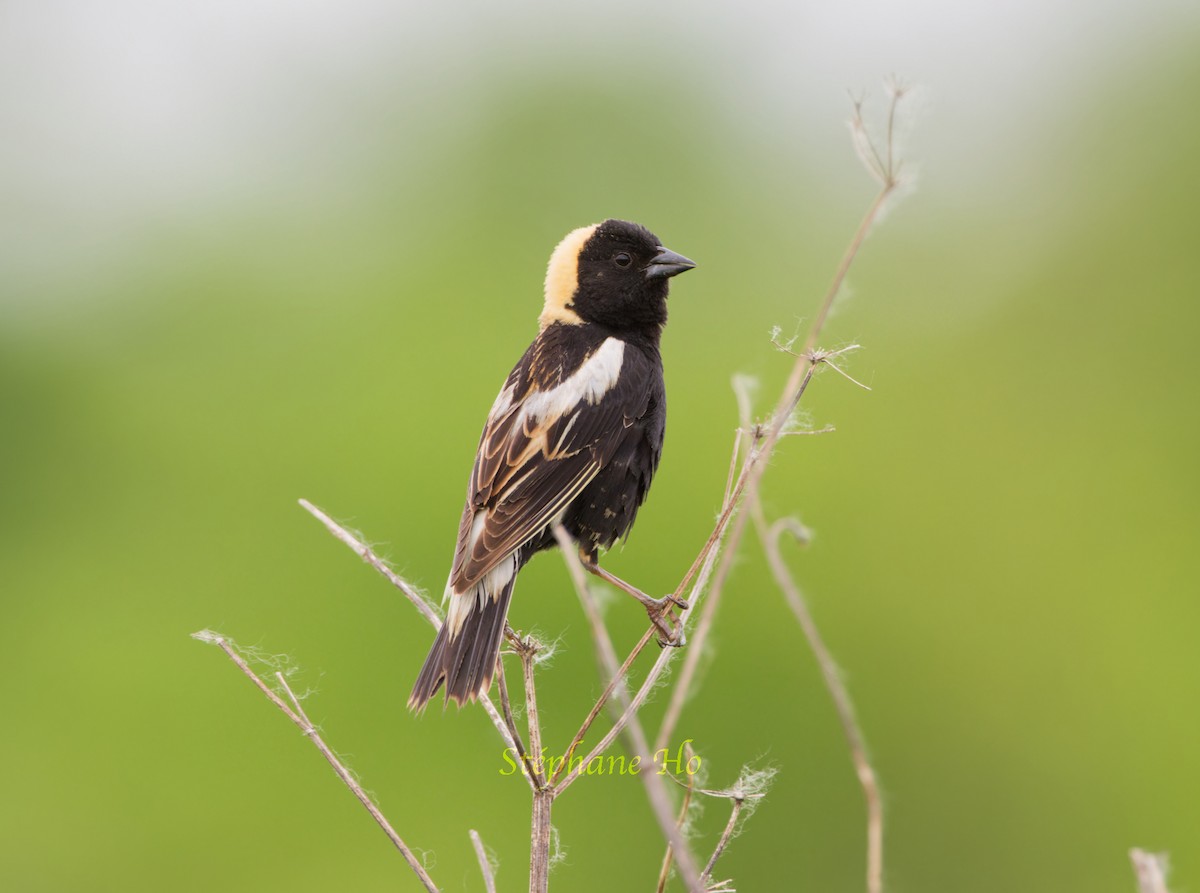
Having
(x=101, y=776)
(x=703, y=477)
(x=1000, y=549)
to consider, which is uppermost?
(x=703, y=477)

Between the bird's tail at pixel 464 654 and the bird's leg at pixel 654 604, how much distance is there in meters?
0.34

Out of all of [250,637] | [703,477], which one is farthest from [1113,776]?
[250,637]

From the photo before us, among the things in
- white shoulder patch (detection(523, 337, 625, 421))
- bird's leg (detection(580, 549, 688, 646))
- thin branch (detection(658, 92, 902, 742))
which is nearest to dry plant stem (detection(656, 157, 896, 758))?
thin branch (detection(658, 92, 902, 742))

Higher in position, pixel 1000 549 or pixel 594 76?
pixel 594 76

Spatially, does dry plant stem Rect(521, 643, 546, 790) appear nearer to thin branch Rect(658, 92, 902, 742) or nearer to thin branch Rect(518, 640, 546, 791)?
thin branch Rect(518, 640, 546, 791)

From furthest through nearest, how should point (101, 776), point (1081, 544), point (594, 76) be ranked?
1. point (594, 76)
2. point (1081, 544)
3. point (101, 776)

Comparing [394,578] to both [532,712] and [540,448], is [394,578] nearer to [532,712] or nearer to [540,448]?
[532,712]

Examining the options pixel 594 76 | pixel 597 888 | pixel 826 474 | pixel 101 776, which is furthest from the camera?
pixel 594 76

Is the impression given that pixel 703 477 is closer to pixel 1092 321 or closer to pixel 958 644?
pixel 958 644

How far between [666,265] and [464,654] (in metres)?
1.33

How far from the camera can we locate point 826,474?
11359 mm

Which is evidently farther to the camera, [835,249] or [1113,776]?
[835,249]

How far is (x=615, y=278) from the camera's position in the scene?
3701 millimetres

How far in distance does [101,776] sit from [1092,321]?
34.3 feet
